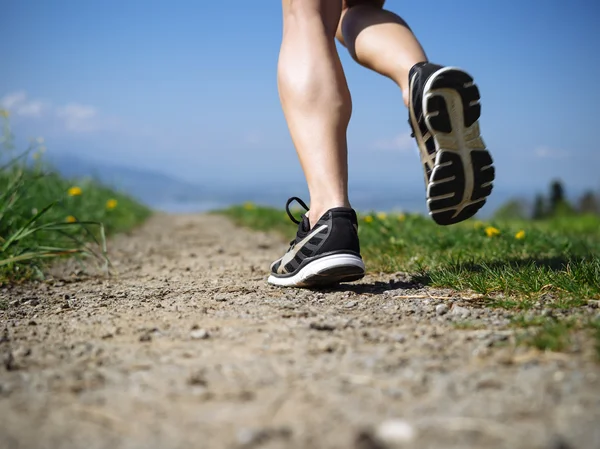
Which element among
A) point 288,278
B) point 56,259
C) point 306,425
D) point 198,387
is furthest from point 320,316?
point 56,259

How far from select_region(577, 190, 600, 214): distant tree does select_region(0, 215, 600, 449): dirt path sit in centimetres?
1023

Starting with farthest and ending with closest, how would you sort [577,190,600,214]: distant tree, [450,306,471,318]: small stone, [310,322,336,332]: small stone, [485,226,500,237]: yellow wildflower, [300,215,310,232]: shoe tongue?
[577,190,600,214]: distant tree, [485,226,500,237]: yellow wildflower, [300,215,310,232]: shoe tongue, [450,306,471,318]: small stone, [310,322,336,332]: small stone

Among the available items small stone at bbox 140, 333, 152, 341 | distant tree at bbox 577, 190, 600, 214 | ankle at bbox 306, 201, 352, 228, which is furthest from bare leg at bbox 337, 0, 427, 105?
distant tree at bbox 577, 190, 600, 214

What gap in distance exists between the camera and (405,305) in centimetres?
205

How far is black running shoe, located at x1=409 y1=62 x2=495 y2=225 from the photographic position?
209 centimetres

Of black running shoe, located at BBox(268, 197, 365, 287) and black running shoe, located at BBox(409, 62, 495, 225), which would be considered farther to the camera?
black running shoe, located at BBox(268, 197, 365, 287)

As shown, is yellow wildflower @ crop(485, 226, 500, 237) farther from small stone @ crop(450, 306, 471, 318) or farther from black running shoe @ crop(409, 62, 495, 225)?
small stone @ crop(450, 306, 471, 318)

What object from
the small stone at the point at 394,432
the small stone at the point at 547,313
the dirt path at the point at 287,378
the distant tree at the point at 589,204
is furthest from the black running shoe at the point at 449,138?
the distant tree at the point at 589,204

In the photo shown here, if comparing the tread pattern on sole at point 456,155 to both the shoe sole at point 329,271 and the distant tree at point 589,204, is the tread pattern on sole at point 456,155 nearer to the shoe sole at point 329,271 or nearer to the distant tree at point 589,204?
the shoe sole at point 329,271

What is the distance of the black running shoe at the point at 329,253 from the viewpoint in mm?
2205

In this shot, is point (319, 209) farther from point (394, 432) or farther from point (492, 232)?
point (492, 232)

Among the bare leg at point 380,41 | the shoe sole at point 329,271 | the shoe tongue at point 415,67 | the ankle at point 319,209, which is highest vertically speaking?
the bare leg at point 380,41

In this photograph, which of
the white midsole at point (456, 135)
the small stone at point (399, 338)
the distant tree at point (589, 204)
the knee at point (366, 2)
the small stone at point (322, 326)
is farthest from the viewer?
the distant tree at point (589, 204)

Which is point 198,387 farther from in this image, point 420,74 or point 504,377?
point 420,74
